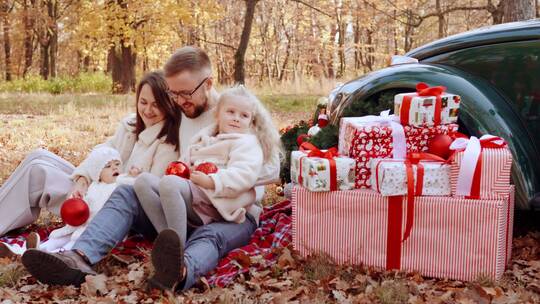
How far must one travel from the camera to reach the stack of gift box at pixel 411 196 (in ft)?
10.3

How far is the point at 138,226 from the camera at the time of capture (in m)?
3.77

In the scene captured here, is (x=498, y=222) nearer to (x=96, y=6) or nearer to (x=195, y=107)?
(x=195, y=107)

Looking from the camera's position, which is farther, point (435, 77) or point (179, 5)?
point (179, 5)

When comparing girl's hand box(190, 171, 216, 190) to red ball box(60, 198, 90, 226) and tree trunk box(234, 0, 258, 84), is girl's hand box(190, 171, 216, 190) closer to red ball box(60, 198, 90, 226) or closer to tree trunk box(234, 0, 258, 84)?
red ball box(60, 198, 90, 226)

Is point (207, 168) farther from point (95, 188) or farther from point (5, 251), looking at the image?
point (5, 251)

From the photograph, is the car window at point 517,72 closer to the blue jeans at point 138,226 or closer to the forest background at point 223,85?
the forest background at point 223,85

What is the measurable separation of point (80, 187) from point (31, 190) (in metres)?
0.41

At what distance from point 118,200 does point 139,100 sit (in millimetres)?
925

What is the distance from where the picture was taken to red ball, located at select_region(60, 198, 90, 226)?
3738mm

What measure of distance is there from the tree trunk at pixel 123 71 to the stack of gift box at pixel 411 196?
1430cm

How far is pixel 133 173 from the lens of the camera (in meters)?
4.03

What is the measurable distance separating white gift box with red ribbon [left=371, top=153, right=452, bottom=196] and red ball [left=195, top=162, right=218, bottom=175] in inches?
37.2

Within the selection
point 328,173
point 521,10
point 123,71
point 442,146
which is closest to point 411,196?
point 442,146

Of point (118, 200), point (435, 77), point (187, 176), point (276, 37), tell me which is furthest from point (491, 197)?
point (276, 37)
